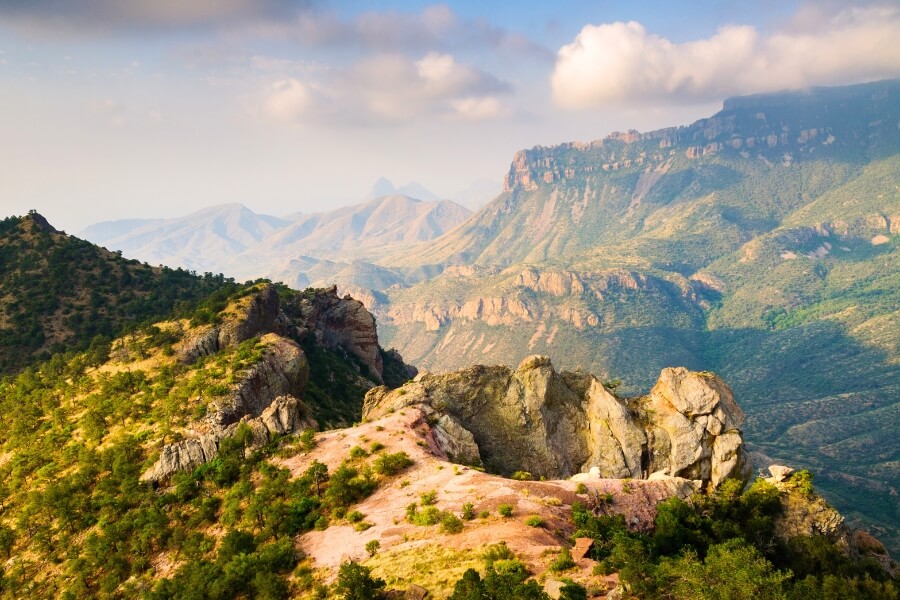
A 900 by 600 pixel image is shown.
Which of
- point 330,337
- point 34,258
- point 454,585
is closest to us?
point 454,585

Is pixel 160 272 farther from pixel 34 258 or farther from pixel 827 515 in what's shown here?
pixel 827 515

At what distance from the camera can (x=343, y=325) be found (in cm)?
12406

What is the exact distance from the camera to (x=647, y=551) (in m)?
36.8

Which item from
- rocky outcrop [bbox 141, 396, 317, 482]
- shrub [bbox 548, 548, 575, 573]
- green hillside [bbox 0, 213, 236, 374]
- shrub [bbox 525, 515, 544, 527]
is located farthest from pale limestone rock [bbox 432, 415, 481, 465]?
green hillside [bbox 0, 213, 236, 374]

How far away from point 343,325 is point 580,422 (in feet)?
241

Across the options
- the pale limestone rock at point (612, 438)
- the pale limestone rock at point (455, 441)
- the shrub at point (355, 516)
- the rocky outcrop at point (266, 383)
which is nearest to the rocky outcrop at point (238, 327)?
the rocky outcrop at point (266, 383)

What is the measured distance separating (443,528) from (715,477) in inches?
1454

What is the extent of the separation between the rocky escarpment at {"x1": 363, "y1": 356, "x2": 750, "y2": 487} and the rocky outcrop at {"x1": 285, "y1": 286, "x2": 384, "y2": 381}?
5472cm

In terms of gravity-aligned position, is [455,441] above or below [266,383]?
below

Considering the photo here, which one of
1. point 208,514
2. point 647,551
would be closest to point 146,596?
point 208,514

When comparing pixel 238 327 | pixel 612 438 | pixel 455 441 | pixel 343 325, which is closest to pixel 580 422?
pixel 612 438

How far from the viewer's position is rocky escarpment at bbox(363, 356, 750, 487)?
59812 millimetres

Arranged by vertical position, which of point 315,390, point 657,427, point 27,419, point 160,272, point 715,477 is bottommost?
point 715,477

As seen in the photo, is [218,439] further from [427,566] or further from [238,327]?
[427,566]
